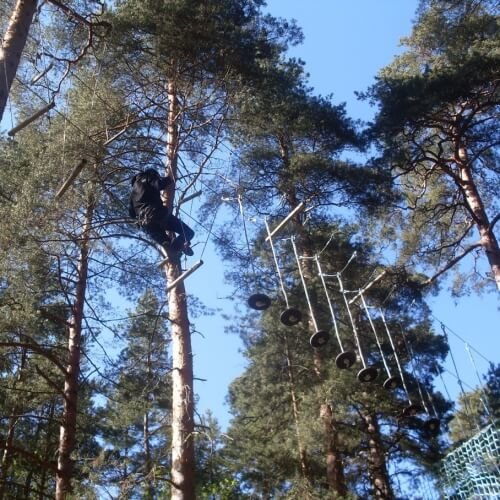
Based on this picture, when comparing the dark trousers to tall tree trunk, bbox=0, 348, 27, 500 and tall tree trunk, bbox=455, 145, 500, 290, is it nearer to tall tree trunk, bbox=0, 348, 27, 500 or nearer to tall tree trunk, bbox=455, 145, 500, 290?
tall tree trunk, bbox=0, 348, 27, 500

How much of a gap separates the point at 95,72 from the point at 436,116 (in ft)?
18.7

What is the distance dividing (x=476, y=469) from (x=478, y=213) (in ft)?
15.2

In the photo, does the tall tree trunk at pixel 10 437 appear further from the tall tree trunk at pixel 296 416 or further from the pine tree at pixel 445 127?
the pine tree at pixel 445 127

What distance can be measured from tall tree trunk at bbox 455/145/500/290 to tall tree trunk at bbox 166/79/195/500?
5220mm

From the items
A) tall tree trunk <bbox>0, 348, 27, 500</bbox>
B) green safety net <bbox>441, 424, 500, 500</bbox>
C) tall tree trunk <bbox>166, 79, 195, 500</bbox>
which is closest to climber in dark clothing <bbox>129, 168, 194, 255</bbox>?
tall tree trunk <bbox>166, 79, 195, 500</bbox>

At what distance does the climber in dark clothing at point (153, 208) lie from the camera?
5.54m

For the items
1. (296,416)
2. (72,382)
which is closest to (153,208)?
(72,382)

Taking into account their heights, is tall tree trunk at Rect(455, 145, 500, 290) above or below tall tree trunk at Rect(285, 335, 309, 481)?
above

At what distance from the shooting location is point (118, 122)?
759 cm

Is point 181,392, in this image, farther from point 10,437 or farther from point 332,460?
point 10,437

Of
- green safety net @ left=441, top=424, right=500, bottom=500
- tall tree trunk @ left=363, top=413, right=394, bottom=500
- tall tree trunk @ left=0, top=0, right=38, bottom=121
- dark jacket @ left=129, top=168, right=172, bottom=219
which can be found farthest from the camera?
tall tree trunk @ left=363, top=413, right=394, bottom=500

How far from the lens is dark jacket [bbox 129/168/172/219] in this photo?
5531 mm

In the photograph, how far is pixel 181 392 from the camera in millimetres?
5652

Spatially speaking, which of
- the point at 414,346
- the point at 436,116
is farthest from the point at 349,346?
the point at 436,116
